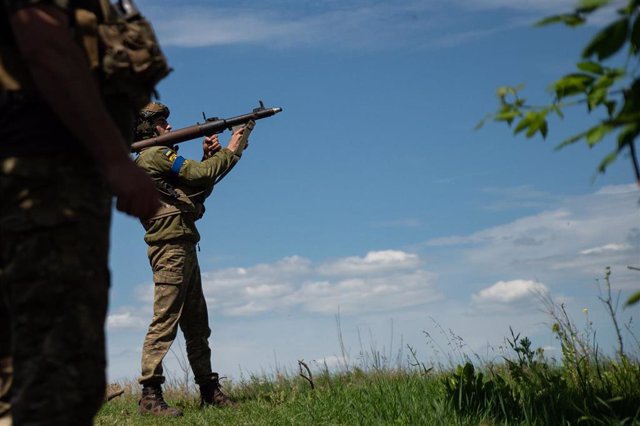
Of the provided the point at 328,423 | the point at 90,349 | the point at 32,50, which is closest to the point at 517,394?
Answer: the point at 328,423

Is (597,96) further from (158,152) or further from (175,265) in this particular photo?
(158,152)

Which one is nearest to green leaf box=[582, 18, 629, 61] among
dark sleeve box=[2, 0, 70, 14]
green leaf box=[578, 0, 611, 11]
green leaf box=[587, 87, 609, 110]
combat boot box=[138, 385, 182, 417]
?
green leaf box=[578, 0, 611, 11]

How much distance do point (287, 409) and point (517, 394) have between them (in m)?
2.05

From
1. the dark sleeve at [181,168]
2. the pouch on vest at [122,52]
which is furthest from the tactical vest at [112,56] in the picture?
the dark sleeve at [181,168]

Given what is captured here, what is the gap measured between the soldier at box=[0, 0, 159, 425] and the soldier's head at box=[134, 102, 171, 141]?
572cm

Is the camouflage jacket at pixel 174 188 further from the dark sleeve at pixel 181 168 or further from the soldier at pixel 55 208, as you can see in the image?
the soldier at pixel 55 208

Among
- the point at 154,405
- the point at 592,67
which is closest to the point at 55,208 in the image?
the point at 592,67

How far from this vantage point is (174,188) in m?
7.93

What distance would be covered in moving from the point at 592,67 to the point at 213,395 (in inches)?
255

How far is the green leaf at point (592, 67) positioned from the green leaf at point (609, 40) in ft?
0.54

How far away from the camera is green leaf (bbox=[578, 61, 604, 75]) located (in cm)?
237

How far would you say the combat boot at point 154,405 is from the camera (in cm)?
781

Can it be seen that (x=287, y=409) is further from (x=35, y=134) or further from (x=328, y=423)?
(x=35, y=134)

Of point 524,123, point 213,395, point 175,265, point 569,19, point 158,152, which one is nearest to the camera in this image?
point 569,19
